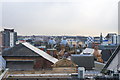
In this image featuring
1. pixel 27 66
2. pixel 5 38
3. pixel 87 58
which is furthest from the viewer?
pixel 5 38

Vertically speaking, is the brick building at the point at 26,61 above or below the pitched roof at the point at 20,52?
below

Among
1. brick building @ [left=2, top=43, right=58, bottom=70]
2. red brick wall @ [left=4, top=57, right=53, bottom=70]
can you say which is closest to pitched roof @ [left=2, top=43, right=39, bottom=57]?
brick building @ [left=2, top=43, right=58, bottom=70]

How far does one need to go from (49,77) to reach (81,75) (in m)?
2.83

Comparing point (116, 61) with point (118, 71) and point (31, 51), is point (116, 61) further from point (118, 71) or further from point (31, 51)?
point (31, 51)

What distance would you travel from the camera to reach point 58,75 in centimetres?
1304

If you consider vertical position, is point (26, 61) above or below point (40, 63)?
above

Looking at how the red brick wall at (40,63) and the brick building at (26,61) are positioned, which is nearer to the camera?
the brick building at (26,61)

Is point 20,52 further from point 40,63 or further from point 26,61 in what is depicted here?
point 40,63

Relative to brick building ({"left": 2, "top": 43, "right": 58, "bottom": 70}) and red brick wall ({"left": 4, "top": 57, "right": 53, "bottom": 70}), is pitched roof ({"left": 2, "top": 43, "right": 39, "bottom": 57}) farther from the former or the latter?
red brick wall ({"left": 4, "top": 57, "right": 53, "bottom": 70})

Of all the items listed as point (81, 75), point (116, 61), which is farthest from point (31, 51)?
point (116, 61)

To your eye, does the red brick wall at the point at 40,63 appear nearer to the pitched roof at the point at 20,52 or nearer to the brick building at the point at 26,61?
the brick building at the point at 26,61

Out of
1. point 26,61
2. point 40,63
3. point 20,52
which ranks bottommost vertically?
point 40,63

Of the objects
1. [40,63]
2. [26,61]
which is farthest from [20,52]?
[40,63]

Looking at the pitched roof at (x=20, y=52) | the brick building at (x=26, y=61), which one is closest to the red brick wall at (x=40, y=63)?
the brick building at (x=26, y=61)
